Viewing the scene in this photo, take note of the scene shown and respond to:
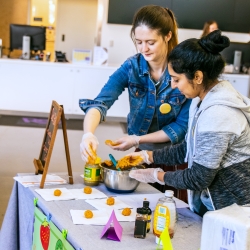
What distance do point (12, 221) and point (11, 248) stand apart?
0.13m

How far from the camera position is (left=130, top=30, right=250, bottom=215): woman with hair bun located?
164 cm

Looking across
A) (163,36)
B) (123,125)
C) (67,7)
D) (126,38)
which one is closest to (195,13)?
(126,38)

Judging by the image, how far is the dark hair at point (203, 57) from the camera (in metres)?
1.71

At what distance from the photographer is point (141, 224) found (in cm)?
167

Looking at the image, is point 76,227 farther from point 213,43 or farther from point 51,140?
point 213,43

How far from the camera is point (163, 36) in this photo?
2285mm

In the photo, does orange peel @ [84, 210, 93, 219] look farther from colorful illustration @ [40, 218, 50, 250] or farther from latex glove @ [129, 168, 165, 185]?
latex glove @ [129, 168, 165, 185]

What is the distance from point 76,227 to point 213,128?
0.61 metres

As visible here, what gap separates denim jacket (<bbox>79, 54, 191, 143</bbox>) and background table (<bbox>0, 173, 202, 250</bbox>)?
0.32 m

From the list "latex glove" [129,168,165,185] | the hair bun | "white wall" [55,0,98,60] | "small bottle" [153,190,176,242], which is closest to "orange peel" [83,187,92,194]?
"latex glove" [129,168,165,185]

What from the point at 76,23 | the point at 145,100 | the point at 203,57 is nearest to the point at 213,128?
the point at 203,57

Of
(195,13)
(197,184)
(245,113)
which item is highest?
(195,13)

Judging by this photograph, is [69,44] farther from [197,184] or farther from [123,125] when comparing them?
[197,184]

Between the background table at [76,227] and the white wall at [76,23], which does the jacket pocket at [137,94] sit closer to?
the background table at [76,227]
